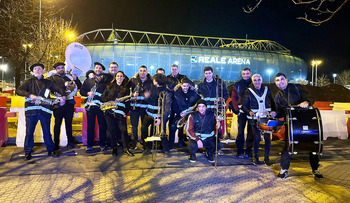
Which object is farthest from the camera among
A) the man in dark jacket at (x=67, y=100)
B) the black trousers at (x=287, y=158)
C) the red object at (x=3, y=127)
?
the red object at (x=3, y=127)

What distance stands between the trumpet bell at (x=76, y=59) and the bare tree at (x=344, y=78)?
8490 centimetres

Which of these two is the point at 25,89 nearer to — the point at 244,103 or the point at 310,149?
the point at 244,103

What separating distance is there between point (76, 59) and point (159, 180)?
179 inches

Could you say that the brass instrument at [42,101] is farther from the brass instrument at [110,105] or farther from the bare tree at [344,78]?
the bare tree at [344,78]

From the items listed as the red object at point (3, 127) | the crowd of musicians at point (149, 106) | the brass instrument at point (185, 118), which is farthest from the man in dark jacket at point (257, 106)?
the red object at point (3, 127)

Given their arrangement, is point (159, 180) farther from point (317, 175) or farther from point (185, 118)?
point (317, 175)

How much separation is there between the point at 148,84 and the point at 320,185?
4.32 meters

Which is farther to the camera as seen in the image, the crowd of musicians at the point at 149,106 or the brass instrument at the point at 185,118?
the brass instrument at the point at 185,118

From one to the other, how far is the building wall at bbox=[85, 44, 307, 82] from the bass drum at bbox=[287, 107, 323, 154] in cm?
4303

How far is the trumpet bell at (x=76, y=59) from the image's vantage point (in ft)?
23.6

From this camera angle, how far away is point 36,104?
5.93 meters

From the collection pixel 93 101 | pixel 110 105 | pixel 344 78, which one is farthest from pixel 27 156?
pixel 344 78

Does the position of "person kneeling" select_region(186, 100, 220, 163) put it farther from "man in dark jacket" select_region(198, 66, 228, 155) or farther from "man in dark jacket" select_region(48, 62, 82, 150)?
"man in dark jacket" select_region(48, 62, 82, 150)

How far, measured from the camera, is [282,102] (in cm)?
530
